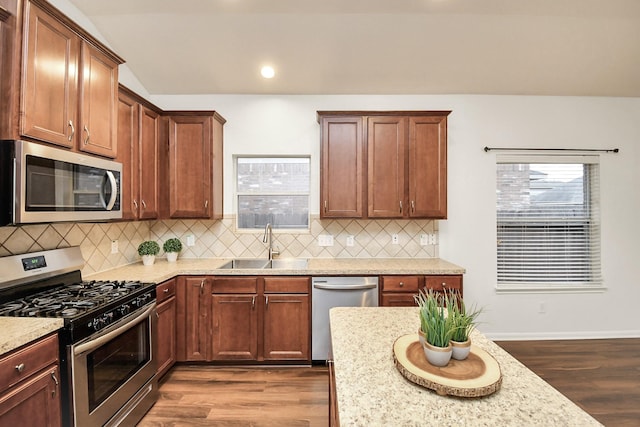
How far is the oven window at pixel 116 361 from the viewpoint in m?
1.66

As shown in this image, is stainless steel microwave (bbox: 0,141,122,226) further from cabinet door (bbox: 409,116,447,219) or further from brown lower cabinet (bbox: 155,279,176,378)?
cabinet door (bbox: 409,116,447,219)

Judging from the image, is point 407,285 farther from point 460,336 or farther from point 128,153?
point 128,153

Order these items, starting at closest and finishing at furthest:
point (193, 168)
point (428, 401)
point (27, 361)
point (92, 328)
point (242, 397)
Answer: point (428, 401)
point (27, 361)
point (92, 328)
point (242, 397)
point (193, 168)

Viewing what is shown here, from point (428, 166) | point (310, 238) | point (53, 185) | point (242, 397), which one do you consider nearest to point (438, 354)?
point (242, 397)

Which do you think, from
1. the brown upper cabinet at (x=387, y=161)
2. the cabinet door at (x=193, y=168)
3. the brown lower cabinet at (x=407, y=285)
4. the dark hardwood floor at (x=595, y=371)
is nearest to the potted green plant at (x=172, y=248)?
the cabinet door at (x=193, y=168)

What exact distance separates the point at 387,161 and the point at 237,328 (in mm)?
2104

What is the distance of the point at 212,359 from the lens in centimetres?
272

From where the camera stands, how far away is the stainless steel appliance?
1535mm

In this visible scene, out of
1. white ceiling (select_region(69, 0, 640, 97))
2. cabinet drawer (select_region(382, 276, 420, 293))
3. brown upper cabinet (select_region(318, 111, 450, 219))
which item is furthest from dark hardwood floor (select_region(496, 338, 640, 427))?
white ceiling (select_region(69, 0, 640, 97))

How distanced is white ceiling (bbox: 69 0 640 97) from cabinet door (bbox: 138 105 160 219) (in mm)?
615

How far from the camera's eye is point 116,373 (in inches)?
72.6

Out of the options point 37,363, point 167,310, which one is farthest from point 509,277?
point 37,363

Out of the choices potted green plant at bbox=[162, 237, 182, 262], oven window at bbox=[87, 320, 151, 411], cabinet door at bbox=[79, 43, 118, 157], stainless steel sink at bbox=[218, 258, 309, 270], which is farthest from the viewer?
stainless steel sink at bbox=[218, 258, 309, 270]

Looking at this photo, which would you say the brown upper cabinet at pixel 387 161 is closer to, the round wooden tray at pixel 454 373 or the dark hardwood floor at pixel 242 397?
the dark hardwood floor at pixel 242 397
